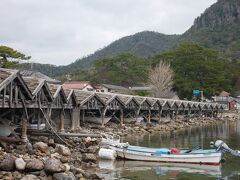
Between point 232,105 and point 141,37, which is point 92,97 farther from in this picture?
point 141,37

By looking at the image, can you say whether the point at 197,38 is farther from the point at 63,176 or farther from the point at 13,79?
the point at 63,176

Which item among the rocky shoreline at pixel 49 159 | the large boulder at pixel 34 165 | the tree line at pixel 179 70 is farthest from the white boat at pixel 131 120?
the tree line at pixel 179 70

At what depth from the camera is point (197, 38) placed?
165m

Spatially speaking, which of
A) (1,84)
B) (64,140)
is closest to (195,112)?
(64,140)

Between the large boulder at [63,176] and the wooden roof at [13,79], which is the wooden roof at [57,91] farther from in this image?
the large boulder at [63,176]

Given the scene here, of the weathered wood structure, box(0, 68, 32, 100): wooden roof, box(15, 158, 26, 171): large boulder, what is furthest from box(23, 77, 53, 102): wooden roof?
box(15, 158, 26, 171): large boulder

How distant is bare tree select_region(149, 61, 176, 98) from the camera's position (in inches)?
3445

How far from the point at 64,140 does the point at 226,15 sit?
6954 inches

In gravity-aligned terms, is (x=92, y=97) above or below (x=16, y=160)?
above

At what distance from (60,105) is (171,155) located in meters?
11.8

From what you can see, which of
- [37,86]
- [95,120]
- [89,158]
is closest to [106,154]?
[89,158]

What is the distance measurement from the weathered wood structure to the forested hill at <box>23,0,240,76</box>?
3841 inches

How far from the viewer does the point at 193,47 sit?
98.8 metres

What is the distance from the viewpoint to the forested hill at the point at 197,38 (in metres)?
161
